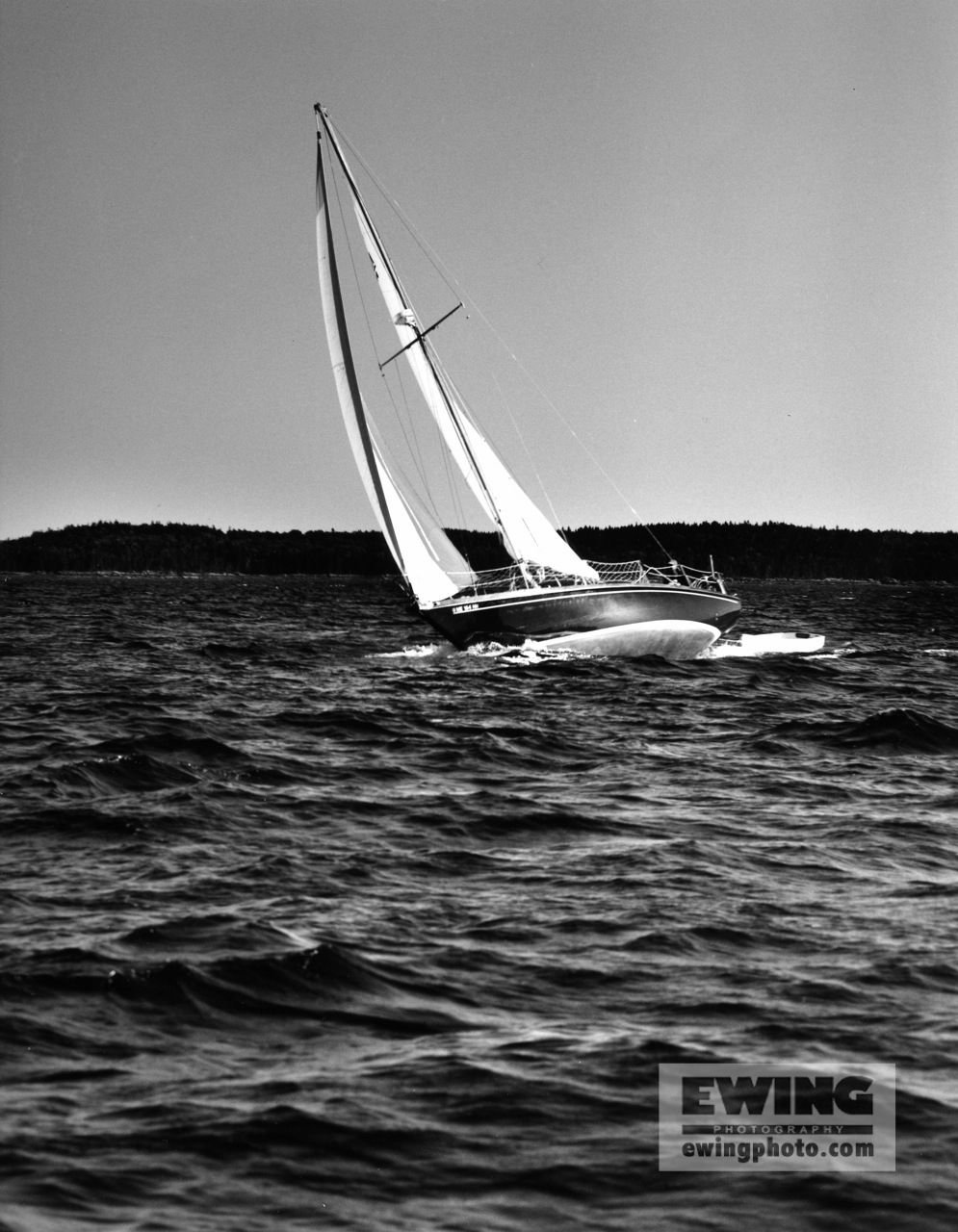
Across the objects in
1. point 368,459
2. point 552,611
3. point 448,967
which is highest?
point 368,459

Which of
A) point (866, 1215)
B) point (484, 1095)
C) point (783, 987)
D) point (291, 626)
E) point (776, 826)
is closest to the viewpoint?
point (866, 1215)

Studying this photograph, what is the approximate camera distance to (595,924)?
29.0 feet

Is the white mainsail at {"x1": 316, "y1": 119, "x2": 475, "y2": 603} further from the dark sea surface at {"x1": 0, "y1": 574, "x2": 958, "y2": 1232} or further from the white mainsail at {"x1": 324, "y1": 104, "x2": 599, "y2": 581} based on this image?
the dark sea surface at {"x1": 0, "y1": 574, "x2": 958, "y2": 1232}

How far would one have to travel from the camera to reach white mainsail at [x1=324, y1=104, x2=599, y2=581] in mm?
31016

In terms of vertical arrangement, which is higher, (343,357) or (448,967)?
(343,357)

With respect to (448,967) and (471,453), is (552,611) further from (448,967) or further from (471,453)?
(448,967)

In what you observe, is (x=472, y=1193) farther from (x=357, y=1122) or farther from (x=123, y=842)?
(x=123, y=842)

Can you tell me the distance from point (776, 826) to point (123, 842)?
5247 mm

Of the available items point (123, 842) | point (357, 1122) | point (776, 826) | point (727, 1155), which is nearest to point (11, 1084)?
point (357, 1122)

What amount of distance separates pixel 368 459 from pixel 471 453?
7.49 feet

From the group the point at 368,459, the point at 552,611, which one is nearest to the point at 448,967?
the point at 552,611

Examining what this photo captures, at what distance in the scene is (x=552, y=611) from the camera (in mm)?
29703

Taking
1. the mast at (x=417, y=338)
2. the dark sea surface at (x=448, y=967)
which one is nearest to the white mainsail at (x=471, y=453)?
the mast at (x=417, y=338)

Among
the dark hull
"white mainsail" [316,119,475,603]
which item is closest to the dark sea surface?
the dark hull
